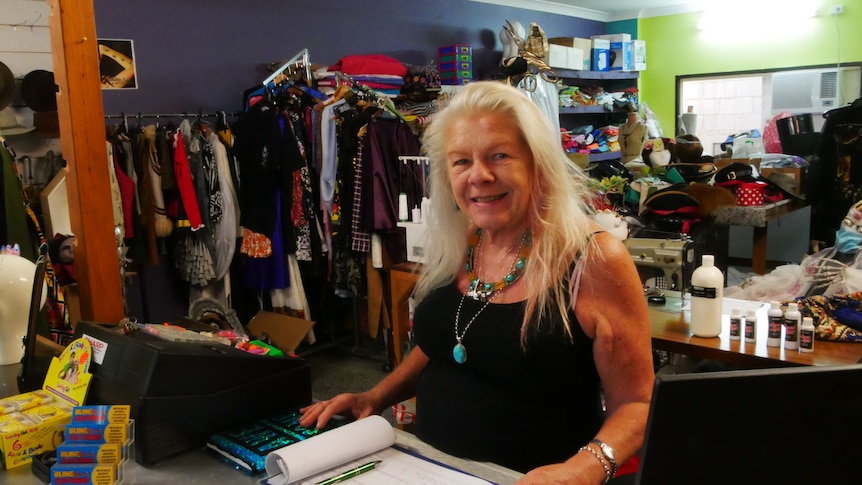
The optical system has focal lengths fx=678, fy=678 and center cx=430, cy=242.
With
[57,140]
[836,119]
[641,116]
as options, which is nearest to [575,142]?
[641,116]

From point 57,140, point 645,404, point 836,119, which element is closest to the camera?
point 645,404

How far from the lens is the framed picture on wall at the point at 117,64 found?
3785 millimetres

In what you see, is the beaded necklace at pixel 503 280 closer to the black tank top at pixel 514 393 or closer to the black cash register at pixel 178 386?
the black tank top at pixel 514 393

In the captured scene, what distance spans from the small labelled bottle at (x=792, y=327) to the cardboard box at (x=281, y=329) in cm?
222

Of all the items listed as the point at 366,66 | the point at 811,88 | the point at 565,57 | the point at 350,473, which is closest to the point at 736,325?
the point at 350,473

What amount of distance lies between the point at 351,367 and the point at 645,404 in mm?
3309

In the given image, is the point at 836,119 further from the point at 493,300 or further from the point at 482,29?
the point at 493,300

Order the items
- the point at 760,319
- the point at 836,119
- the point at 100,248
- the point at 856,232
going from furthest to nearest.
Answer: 1. the point at 836,119
2. the point at 856,232
3. the point at 760,319
4. the point at 100,248

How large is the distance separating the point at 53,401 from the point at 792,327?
6.54ft

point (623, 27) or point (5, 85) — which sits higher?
point (623, 27)

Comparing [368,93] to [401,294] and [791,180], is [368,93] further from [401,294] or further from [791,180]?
[791,180]

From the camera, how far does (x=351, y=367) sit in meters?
4.46

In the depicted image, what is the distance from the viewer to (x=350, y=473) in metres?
1.14

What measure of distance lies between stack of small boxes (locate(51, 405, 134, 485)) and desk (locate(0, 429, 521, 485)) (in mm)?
50
